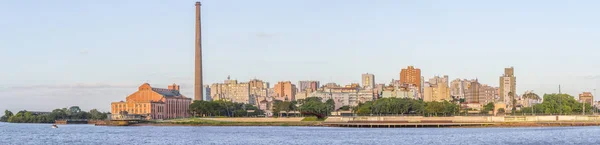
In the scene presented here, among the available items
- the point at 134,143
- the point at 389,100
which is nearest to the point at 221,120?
the point at 389,100

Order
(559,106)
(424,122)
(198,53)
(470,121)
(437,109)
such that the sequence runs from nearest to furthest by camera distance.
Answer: (424,122), (470,121), (559,106), (198,53), (437,109)

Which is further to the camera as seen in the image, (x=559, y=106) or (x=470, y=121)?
(x=559, y=106)

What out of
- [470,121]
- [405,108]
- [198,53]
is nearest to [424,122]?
[470,121]

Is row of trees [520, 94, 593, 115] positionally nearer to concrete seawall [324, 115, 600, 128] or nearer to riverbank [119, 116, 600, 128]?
concrete seawall [324, 115, 600, 128]

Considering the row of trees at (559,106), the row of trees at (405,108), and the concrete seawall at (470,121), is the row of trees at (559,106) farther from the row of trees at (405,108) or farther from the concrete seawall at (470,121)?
the concrete seawall at (470,121)

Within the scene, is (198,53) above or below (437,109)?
above

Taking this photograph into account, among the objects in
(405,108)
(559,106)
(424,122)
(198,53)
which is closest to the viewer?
(424,122)

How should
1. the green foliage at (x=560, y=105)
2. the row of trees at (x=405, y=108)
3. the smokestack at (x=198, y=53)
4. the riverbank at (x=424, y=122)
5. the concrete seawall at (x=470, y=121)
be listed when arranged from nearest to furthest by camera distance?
the riverbank at (x=424, y=122) → the concrete seawall at (x=470, y=121) → the green foliage at (x=560, y=105) → the smokestack at (x=198, y=53) → the row of trees at (x=405, y=108)

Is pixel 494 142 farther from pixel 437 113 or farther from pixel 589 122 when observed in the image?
pixel 437 113

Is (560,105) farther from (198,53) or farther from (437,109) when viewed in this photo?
(198,53)

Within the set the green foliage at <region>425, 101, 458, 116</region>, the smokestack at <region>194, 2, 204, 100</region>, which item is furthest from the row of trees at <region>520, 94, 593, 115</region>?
the smokestack at <region>194, 2, 204, 100</region>

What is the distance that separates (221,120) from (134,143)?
302 ft

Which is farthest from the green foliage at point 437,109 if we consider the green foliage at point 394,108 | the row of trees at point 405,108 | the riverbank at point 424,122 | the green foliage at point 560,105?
the riverbank at point 424,122

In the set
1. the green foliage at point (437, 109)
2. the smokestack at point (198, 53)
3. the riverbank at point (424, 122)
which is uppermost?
the smokestack at point (198, 53)
